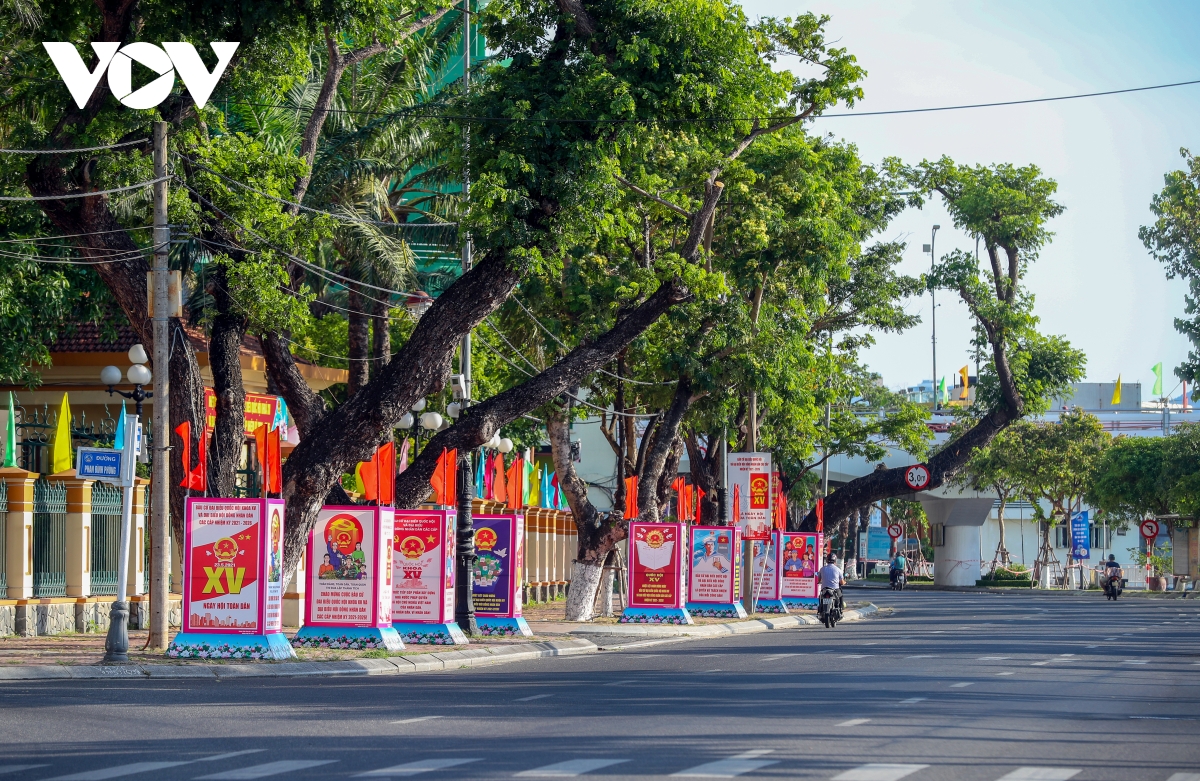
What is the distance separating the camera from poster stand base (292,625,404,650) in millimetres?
21875

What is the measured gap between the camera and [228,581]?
20172 mm

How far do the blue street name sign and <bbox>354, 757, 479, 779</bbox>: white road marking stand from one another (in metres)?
12.2

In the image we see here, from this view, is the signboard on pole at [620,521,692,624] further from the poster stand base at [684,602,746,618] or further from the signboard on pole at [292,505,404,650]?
the signboard on pole at [292,505,404,650]

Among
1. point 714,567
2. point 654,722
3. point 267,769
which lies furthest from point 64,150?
point 714,567

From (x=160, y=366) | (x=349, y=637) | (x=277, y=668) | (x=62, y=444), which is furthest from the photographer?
(x=62, y=444)

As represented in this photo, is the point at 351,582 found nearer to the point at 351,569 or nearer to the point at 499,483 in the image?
the point at 351,569

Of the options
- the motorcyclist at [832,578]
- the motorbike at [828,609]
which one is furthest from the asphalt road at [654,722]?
the motorbike at [828,609]

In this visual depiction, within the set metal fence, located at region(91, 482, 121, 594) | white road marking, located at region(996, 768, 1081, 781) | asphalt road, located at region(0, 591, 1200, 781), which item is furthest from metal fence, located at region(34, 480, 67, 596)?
white road marking, located at region(996, 768, 1081, 781)

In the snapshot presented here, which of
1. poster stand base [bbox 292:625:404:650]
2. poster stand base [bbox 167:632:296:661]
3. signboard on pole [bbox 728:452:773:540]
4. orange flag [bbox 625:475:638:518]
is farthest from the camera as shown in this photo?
signboard on pole [bbox 728:452:773:540]

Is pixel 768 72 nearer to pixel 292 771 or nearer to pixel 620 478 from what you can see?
pixel 620 478

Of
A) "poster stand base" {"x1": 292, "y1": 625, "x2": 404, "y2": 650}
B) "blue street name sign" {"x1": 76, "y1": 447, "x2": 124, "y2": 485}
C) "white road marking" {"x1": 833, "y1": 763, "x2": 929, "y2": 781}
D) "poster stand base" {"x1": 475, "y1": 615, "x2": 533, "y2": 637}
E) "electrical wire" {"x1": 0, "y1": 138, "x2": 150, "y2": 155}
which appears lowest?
"poster stand base" {"x1": 475, "y1": 615, "x2": 533, "y2": 637}

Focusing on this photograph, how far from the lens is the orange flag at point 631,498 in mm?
33312

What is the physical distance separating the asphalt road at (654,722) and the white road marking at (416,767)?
3cm

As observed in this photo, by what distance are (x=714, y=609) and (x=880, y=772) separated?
24.1m
